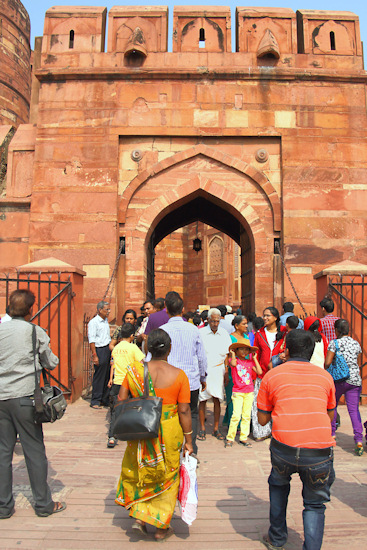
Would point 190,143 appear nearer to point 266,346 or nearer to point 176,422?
point 266,346

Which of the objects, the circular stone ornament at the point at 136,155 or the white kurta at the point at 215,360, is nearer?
the white kurta at the point at 215,360

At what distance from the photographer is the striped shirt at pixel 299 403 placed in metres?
2.65


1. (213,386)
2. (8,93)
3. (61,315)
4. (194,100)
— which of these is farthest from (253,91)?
(8,93)

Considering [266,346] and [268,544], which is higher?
[266,346]

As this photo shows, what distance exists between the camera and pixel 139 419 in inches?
112

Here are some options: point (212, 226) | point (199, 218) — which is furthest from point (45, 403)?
point (212, 226)

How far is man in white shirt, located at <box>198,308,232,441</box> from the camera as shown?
5.53 metres

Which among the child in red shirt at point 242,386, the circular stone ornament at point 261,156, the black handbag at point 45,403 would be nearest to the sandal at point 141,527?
the black handbag at point 45,403

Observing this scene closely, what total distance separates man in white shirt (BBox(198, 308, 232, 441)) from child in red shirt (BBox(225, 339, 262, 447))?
231mm

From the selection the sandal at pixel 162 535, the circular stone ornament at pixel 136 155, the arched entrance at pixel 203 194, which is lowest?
the sandal at pixel 162 535

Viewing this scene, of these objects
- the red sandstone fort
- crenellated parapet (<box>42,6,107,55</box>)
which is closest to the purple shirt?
the red sandstone fort

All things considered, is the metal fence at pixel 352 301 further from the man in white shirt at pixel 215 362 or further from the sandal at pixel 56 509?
the sandal at pixel 56 509

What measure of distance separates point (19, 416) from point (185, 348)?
1.41 metres

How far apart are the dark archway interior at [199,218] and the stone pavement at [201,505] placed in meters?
7.81
